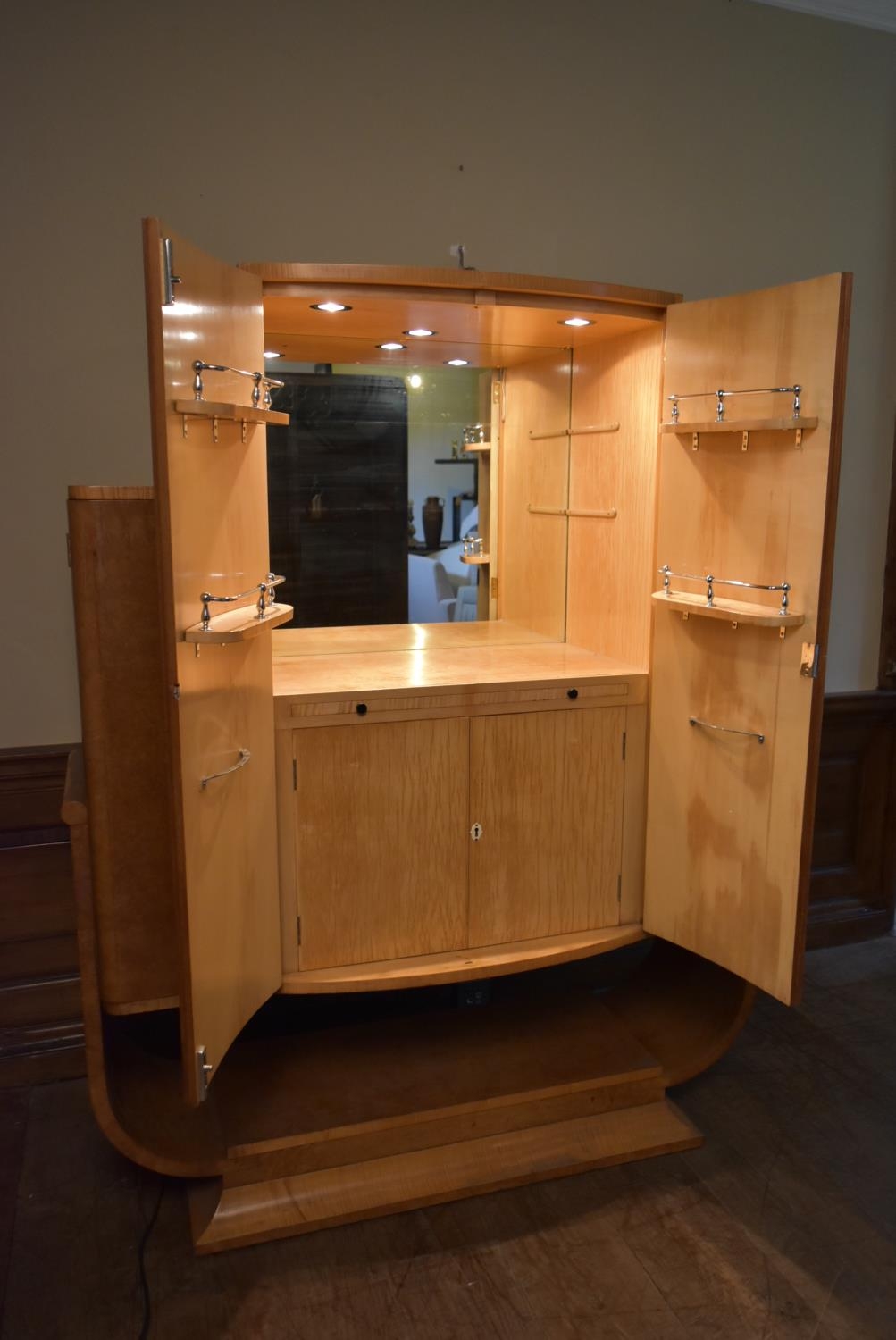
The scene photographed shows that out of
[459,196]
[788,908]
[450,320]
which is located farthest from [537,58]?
[788,908]

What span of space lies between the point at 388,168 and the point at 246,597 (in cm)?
137

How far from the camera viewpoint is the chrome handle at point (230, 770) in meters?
1.83

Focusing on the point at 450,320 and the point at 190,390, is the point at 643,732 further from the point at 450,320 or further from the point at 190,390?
the point at 190,390

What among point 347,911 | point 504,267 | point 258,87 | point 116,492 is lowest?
point 347,911

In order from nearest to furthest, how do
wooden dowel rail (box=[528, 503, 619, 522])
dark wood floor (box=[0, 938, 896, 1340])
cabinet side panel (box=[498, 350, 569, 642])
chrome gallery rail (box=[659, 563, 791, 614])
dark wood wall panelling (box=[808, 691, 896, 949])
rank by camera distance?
dark wood floor (box=[0, 938, 896, 1340]) < chrome gallery rail (box=[659, 563, 791, 614]) < wooden dowel rail (box=[528, 503, 619, 522]) < cabinet side panel (box=[498, 350, 569, 642]) < dark wood wall panelling (box=[808, 691, 896, 949])

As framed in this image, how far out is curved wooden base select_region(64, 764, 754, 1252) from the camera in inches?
82.1

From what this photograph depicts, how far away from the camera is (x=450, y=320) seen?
91.3 inches

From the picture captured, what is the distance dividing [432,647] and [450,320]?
856mm

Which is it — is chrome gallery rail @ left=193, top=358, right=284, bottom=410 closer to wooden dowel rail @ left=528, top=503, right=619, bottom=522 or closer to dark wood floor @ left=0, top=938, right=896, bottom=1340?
wooden dowel rail @ left=528, top=503, right=619, bottom=522

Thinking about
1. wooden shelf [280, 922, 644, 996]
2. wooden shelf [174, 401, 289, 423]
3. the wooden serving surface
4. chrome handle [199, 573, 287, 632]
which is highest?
wooden shelf [174, 401, 289, 423]

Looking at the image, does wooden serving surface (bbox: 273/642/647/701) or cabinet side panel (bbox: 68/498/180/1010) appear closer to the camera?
cabinet side panel (bbox: 68/498/180/1010)

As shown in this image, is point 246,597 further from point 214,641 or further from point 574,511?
point 574,511

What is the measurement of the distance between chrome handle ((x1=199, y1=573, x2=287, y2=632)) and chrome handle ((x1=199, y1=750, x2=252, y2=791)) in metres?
0.28

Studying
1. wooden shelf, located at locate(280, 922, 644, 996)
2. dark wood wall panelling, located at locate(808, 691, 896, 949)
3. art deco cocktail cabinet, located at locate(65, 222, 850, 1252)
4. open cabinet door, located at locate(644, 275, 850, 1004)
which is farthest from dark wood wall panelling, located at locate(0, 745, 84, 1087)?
dark wood wall panelling, located at locate(808, 691, 896, 949)
